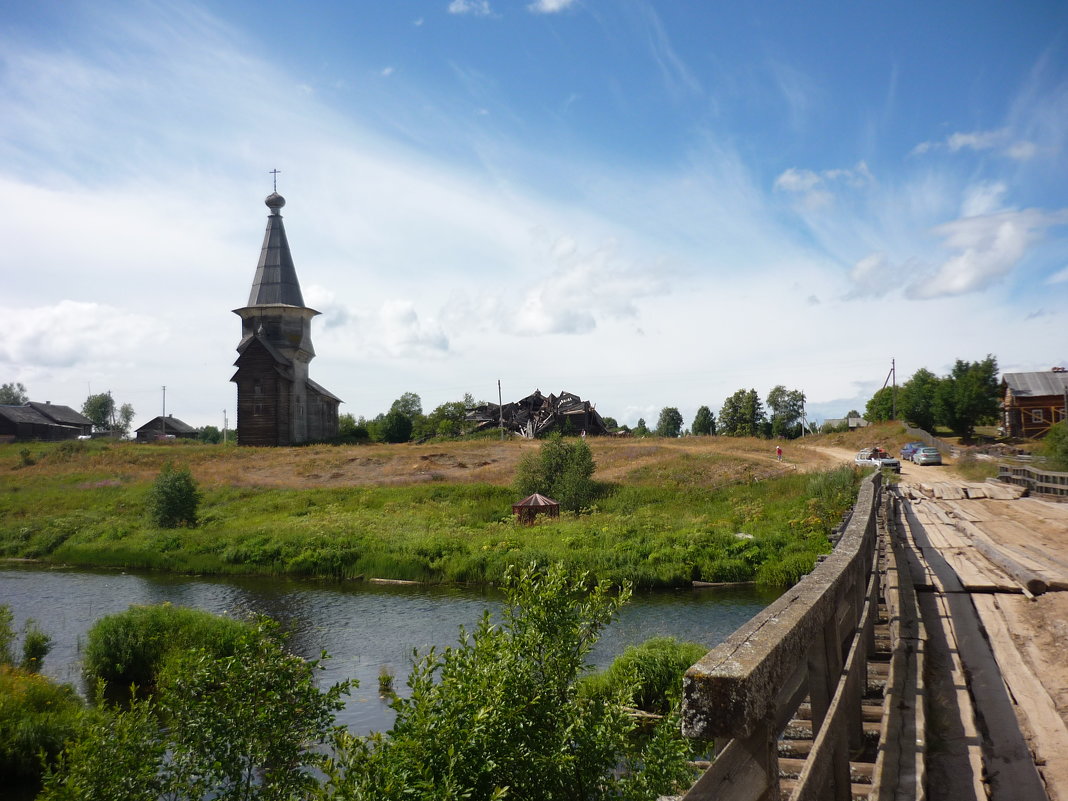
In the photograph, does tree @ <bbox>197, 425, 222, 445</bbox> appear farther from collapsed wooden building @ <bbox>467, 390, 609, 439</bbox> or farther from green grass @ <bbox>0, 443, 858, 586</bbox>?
green grass @ <bbox>0, 443, 858, 586</bbox>

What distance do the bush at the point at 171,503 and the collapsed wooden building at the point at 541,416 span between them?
41405mm

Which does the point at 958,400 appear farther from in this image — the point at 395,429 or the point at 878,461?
the point at 395,429

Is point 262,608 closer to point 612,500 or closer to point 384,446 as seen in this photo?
point 612,500

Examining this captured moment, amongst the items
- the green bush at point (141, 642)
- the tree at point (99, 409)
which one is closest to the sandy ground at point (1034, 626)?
the green bush at point (141, 642)

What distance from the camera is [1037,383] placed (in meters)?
63.0

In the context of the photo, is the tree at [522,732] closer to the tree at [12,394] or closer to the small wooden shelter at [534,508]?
the small wooden shelter at [534,508]

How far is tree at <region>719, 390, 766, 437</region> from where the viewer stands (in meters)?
94.7

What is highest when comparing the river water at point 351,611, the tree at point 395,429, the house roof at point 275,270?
the house roof at point 275,270

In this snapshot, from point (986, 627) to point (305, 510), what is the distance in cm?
3398

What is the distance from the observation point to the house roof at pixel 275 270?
207 ft

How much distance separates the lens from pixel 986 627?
21.5 feet

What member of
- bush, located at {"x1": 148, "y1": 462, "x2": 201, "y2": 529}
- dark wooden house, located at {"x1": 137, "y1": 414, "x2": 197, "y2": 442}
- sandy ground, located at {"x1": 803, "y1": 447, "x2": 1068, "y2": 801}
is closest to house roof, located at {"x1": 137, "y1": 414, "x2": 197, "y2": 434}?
dark wooden house, located at {"x1": 137, "y1": 414, "x2": 197, "y2": 442}

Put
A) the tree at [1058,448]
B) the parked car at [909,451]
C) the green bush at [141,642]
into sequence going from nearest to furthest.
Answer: the green bush at [141,642]
the tree at [1058,448]
the parked car at [909,451]

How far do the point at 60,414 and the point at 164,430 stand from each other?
12115mm
